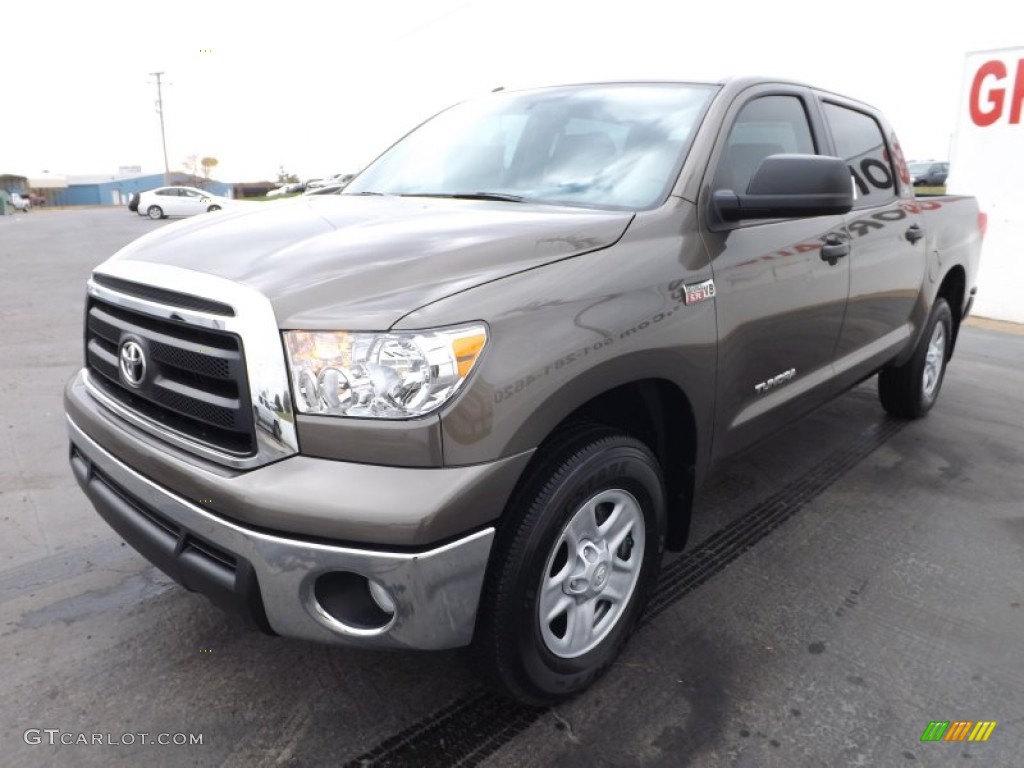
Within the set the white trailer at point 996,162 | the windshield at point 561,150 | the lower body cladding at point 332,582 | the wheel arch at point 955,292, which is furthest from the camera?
the white trailer at point 996,162

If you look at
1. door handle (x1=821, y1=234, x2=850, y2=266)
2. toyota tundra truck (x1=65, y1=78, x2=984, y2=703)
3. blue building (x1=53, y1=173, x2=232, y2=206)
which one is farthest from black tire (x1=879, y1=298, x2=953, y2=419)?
blue building (x1=53, y1=173, x2=232, y2=206)

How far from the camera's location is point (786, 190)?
256cm

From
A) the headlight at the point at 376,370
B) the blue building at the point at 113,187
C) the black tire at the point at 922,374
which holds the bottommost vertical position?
the blue building at the point at 113,187

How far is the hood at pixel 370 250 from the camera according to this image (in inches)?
73.4

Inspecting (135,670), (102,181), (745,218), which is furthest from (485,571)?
(102,181)

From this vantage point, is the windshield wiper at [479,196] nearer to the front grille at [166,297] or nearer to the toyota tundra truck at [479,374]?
the toyota tundra truck at [479,374]

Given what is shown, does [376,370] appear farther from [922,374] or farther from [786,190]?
[922,374]

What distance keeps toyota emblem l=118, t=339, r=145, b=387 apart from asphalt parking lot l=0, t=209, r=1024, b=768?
41 centimetres

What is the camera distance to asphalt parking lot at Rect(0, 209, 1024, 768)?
7.06 ft

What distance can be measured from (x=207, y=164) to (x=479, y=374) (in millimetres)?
109744

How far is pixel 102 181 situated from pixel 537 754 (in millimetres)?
122178

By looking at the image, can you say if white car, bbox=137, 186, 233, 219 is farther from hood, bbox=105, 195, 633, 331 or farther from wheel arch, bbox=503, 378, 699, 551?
wheel arch, bbox=503, 378, 699, 551

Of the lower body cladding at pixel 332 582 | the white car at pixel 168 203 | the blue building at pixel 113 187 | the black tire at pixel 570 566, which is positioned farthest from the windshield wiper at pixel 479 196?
the blue building at pixel 113 187

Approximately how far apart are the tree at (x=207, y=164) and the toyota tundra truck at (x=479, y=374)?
10785cm
